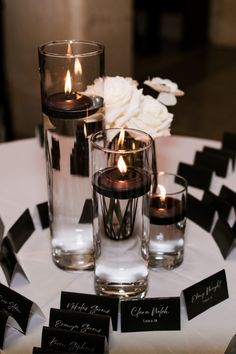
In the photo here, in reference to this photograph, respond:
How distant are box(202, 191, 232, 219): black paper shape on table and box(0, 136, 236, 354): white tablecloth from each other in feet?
0.25

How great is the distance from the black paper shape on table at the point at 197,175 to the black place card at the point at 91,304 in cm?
62

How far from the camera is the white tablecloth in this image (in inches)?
41.6

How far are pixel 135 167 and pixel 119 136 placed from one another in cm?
9

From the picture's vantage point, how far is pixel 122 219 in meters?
1.08

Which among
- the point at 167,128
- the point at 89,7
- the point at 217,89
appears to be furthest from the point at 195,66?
the point at 167,128

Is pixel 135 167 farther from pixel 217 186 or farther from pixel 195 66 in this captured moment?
pixel 195 66

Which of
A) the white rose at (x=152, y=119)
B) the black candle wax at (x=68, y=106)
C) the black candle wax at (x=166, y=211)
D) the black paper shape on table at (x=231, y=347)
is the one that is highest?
the black candle wax at (x=68, y=106)

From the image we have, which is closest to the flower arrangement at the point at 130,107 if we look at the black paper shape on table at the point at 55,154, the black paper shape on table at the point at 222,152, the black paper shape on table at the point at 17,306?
the black paper shape on table at the point at 55,154

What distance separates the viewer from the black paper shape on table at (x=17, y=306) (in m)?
1.07

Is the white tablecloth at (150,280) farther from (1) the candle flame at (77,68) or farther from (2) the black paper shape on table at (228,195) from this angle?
(1) the candle flame at (77,68)

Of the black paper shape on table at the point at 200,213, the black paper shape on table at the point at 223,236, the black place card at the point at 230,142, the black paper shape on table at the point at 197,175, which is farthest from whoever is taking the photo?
the black place card at the point at 230,142

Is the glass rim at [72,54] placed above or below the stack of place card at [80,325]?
above

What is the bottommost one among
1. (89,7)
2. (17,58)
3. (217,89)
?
(217,89)

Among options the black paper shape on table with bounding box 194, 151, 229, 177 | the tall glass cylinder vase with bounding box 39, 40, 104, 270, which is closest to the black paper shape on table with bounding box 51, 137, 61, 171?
the tall glass cylinder vase with bounding box 39, 40, 104, 270
